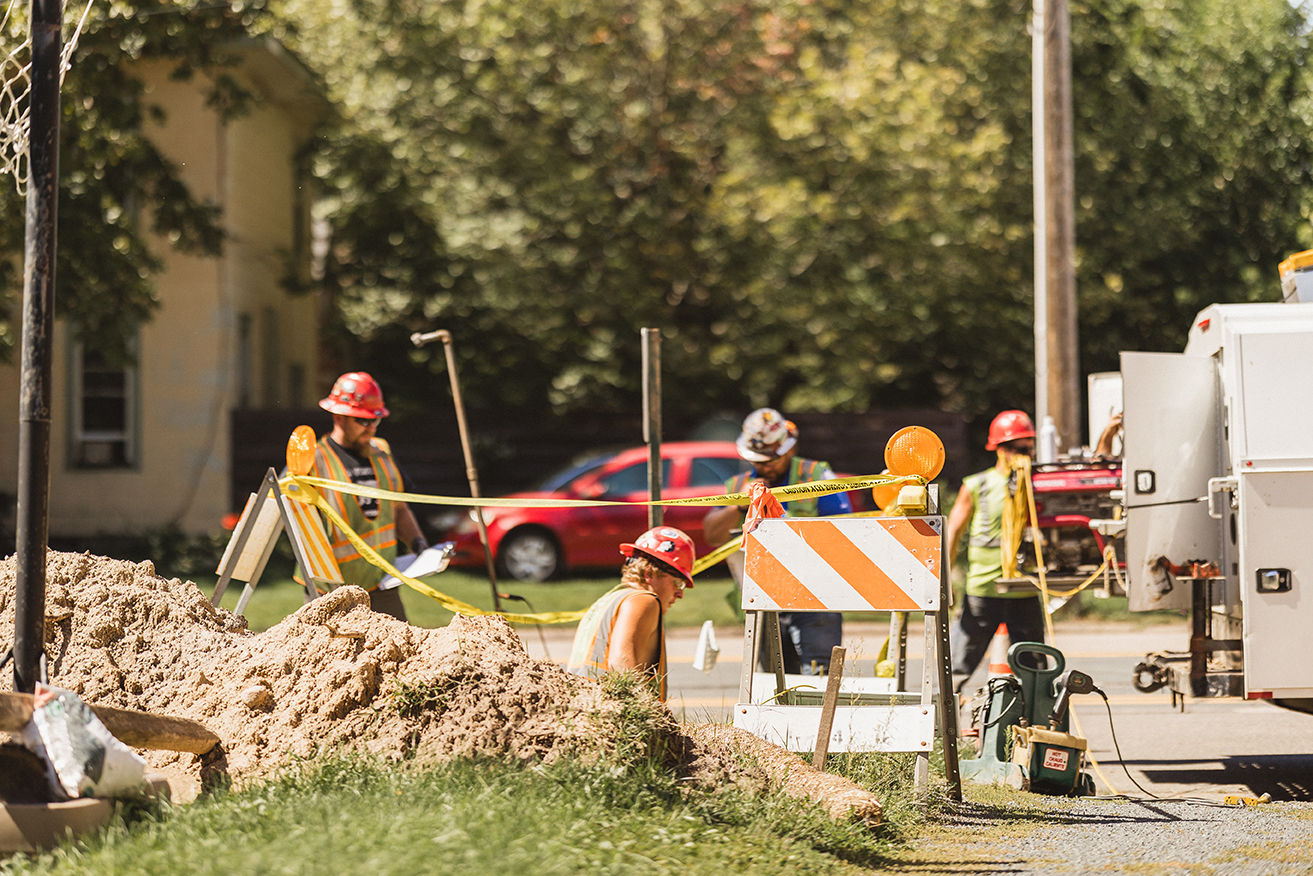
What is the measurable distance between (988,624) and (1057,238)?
6449 mm

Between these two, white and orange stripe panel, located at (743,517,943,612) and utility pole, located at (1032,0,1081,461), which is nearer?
white and orange stripe panel, located at (743,517,943,612)

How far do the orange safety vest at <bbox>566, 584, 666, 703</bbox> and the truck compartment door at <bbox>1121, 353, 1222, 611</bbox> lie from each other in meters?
2.98

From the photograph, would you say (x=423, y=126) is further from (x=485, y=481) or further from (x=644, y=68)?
(x=485, y=481)

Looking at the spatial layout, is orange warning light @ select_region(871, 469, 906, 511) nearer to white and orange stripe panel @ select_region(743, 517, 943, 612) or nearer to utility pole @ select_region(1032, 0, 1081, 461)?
white and orange stripe panel @ select_region(743, 517, 943, 612)

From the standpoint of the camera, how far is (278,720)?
543 centimetres

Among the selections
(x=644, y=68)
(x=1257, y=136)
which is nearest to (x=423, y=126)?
(x=644, y=68)

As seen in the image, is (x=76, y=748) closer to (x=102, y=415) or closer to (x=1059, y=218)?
(x=1059, y=218)

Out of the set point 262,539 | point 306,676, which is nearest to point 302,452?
point 262,539

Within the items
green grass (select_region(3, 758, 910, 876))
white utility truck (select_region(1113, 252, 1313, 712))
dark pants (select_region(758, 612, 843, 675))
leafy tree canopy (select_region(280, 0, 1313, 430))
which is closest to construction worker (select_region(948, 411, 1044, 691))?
white utility truck (select_region(1113, 252, 1313, 712))

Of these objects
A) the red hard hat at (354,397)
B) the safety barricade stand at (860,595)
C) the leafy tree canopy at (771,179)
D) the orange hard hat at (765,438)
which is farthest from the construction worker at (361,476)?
the leafy tree canopy at (771,179)

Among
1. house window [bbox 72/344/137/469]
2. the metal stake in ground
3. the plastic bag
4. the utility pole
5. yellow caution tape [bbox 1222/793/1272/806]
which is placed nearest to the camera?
the plastic bag

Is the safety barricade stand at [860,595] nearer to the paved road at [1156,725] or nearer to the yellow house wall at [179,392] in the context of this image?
the paved road at [1156,725]

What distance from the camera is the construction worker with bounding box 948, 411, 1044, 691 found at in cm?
838

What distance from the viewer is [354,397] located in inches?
295
